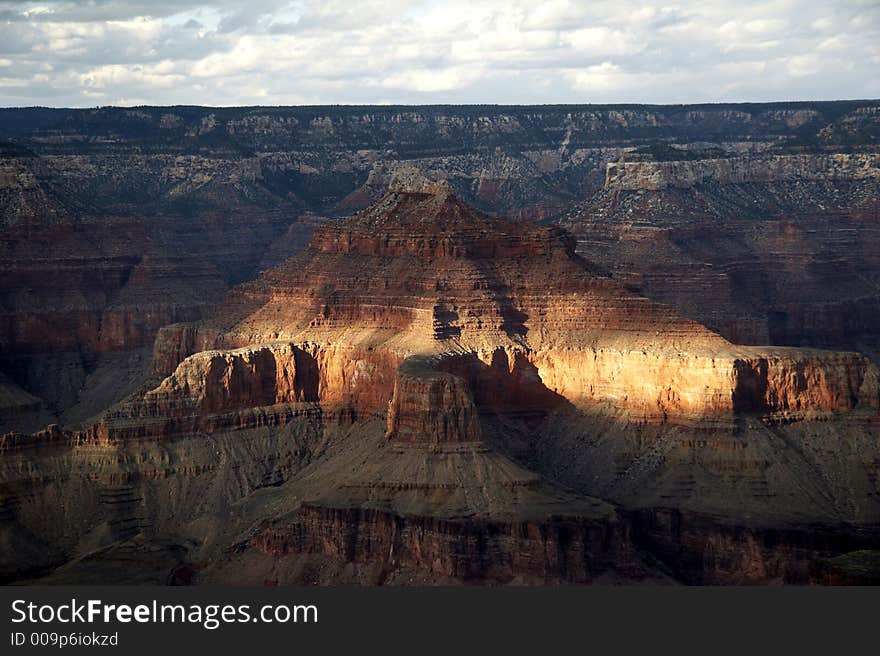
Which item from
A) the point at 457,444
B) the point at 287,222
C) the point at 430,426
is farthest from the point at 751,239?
the point at 430,426

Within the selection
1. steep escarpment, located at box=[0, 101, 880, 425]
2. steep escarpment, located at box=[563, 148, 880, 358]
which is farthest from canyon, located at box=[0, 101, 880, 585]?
steep escarpment, located at box=[563, 148, 880, 358]

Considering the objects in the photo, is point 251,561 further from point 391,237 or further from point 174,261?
point 174,261

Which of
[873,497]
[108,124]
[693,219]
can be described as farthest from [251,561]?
[108,124]

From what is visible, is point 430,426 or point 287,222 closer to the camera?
point 430,426

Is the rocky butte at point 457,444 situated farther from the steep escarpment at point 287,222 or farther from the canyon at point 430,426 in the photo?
the steep escarpment at point 287,222

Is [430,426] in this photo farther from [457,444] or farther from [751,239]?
[751,239]

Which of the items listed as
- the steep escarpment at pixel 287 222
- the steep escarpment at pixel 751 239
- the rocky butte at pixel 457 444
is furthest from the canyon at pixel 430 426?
the steep escarpment at pixel 751 239

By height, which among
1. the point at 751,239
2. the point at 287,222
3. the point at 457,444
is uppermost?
the point at 457,444

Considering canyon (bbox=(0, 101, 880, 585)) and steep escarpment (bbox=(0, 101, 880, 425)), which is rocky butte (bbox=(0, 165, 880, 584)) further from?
steep escarpment (bbox=(0, 101, 880, 425))
